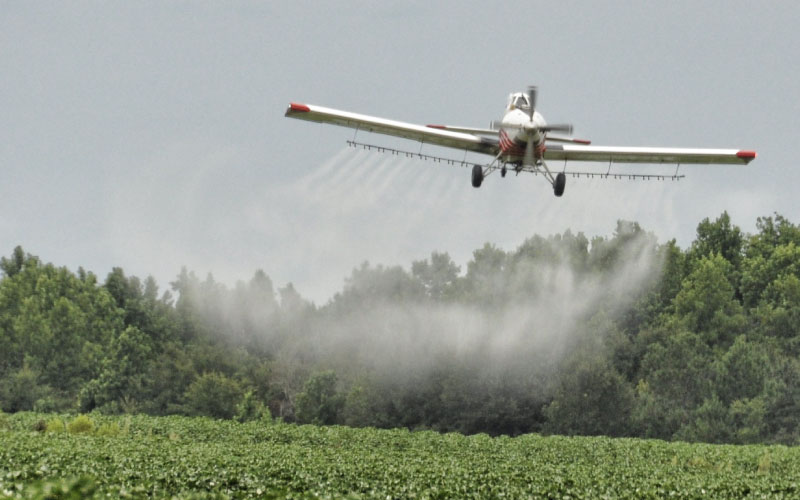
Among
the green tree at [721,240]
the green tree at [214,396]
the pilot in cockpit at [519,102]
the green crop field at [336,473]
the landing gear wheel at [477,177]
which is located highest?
the green tree at [721,240]

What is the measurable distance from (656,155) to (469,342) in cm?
3925

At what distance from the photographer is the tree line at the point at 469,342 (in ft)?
211

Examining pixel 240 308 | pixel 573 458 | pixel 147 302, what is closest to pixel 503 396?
pixel 573 458

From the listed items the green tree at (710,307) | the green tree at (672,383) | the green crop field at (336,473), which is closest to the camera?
the green crop field at (336,473)

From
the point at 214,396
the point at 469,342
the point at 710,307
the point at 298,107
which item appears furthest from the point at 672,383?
the point at 298,107

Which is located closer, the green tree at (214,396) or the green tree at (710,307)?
the green tree at (710,307)

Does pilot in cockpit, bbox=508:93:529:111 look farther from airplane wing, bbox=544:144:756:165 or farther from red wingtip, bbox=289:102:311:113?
red wingtip, bbox=289:102:311:113

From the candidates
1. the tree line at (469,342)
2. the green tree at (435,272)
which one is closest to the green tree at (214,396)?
the tree line at (469,342)

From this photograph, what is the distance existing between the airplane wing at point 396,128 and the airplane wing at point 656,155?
251cm

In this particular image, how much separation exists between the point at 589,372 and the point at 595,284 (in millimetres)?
15393

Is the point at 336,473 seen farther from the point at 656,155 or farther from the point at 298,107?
the point at 656,155

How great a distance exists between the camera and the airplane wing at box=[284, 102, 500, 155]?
2908 cm

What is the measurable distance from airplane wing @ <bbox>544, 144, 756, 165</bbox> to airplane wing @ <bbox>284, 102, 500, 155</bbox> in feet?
8.23

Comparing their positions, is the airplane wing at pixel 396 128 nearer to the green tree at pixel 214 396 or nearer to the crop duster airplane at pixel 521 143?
the crop duster airplane at pixel 521 143
